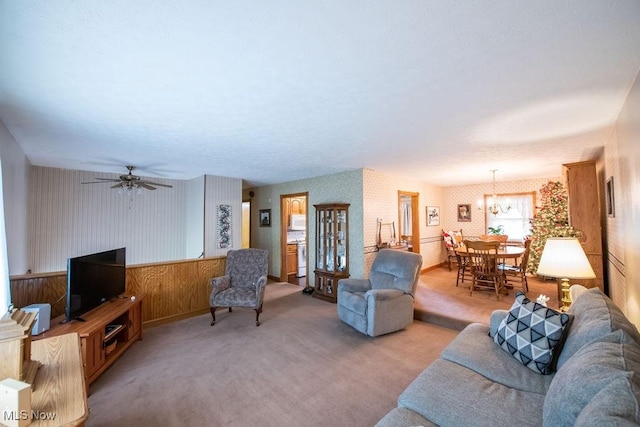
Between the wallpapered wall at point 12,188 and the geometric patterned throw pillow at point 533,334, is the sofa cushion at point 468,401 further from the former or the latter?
the wallpapered wall at point 12,188

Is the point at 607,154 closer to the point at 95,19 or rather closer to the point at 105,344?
the point at 95,19

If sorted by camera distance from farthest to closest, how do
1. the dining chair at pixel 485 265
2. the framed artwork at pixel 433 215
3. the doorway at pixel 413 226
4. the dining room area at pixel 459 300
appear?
the framed artwork at pixel 433 215, the doorway at pixel 413 226, the dining chair at pixel 485 265, the dining room area at pixel 459 300

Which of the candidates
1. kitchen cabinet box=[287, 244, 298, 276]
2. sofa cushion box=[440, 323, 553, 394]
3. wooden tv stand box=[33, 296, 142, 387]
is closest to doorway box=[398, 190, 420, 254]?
kitchen cabinet box=[287, 244, 298, 276]

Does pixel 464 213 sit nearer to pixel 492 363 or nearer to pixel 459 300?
pixel 459 300

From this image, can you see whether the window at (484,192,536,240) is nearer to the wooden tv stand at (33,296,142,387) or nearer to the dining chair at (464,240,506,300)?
the dining chair at (464,240,506,300)

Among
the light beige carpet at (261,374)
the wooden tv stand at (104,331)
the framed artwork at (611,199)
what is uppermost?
the framed artwork at (611,199)

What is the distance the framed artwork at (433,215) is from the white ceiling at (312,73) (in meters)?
Result: 3.58

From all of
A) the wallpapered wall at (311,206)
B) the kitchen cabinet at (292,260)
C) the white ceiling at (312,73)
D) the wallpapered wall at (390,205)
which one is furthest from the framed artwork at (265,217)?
the white ceiling at (312,73)

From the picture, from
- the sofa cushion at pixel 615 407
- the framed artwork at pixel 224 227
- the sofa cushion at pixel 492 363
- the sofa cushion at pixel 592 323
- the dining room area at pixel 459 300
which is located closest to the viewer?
the sofa cushion at pixel 615 407

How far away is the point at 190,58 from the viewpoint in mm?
1493

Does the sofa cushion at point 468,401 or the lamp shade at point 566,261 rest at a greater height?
the lamp shade at point 566,261

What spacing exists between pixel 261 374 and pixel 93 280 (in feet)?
6.56

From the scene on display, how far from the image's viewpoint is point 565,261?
2.28 metres

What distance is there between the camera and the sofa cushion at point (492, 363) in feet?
5.12
